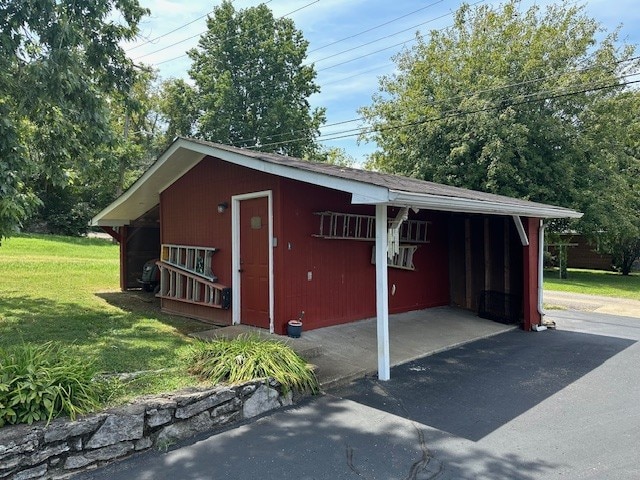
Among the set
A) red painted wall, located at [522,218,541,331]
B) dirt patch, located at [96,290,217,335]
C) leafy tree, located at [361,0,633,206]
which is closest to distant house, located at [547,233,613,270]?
leafy tree, located at [361,0,633,206]

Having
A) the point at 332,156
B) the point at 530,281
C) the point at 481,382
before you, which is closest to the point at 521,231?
the point at 530,281

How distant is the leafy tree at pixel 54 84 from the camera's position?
5.27 meters

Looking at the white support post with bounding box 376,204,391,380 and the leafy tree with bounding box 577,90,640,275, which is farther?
the leafy tree with bounding box 577,90,640,275

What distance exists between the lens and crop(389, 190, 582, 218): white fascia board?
4.46 meters

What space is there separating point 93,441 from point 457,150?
51.2 feet

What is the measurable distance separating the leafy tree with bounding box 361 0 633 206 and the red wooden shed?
802cm

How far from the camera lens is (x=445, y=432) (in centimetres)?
360

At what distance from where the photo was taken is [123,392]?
11.7ft

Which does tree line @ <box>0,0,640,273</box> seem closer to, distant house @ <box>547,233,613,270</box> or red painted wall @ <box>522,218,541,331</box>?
distant house @ <box>547,233,613,270</box>

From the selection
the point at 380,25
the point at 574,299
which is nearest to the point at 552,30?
the point at 380,25

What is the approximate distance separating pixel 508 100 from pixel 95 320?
15.3 metres

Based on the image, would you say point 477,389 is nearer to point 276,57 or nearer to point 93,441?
point 93,441

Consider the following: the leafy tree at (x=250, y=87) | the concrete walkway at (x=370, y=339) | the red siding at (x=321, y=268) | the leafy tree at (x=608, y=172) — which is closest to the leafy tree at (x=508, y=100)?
the leafy tree at (x=608, y=172)

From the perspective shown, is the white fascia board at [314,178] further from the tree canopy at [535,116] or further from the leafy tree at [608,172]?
the leafy tree at [608,172]
